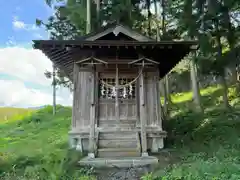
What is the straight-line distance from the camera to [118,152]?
9266 mm

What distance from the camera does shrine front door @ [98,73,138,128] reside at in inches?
414

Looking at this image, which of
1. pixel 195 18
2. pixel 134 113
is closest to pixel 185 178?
pixel 134 113

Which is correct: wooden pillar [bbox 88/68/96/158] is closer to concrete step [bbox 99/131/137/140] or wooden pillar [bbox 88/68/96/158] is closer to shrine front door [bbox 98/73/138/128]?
shrine front door [bbox 98/73/138/128]

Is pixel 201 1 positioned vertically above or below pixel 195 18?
above

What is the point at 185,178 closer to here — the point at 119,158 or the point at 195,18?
the point at 119,158

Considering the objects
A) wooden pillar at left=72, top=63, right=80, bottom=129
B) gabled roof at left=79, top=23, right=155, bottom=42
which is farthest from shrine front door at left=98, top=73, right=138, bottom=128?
gabled roof at left=79, top=23, right=155, bottom=42

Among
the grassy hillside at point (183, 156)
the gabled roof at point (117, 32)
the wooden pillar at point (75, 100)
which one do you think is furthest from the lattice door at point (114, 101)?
the grassy hillside at point (183, 156)

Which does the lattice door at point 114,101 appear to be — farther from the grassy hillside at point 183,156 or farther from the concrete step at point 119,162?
the concrete step at point 119,162

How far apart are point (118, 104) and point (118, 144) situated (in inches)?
65.6

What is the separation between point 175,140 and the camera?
37.2 ft

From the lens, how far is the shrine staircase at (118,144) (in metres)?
9.20

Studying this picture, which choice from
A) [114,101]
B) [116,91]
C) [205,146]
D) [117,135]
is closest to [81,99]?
[114,101]

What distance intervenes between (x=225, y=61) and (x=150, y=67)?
474cm

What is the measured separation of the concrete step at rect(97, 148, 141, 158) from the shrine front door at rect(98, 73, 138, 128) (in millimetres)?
1273
